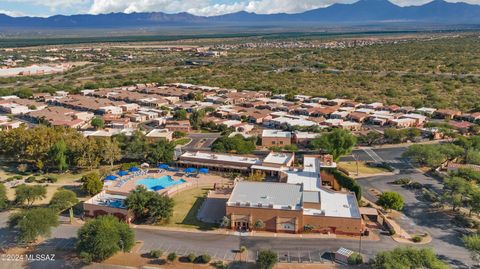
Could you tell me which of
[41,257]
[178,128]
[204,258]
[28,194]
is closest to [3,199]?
[28,194]

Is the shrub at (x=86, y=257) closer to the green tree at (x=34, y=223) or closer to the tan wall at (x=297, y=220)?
the green tree at (x=34, y=223)

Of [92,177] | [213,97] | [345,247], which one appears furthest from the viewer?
[213,97]

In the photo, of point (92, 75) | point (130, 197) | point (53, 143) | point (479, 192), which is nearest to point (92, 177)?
point (130, 197)

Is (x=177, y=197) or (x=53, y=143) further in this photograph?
(x=53, y=143)

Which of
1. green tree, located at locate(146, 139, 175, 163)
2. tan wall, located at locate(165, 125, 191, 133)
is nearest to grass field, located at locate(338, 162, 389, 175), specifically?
green tree, located at locate(146, 139, 175, 163)

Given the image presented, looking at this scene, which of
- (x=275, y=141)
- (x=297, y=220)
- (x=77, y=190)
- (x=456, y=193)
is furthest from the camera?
(x=275, y=141)

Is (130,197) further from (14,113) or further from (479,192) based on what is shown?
(14,113)

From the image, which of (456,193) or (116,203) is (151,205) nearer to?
(116,203)
